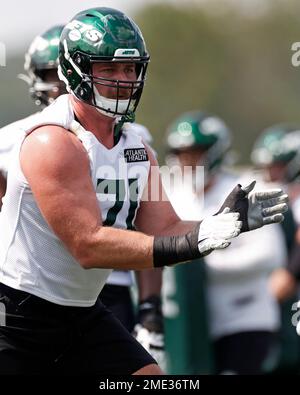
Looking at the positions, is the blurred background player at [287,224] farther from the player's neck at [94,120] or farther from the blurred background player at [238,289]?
the player's neck at [94,120]

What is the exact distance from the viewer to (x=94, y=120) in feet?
16.3

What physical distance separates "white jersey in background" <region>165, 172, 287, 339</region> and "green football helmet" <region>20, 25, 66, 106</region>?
202 centimetres

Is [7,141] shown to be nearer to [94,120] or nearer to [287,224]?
[94,120]

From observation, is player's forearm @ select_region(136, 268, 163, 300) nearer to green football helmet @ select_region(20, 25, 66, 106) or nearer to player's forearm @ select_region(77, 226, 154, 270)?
green football helmet @ select_region(20, 25, 66, 106)

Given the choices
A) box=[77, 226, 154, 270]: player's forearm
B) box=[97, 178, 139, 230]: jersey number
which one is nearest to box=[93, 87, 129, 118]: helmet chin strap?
box=[97, 178, 139, 230]: jersey number

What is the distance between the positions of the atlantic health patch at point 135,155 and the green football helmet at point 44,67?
1181mm

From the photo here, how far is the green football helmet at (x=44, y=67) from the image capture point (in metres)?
6.22

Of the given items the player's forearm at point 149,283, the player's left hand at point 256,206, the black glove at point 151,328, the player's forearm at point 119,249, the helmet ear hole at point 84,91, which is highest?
the helmet ear hole at point 84,91

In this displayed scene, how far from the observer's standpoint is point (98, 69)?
16.2 ft

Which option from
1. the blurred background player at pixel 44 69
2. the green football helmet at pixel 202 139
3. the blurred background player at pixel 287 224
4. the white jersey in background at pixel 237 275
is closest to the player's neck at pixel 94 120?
the blurred background player at pixel 44 69

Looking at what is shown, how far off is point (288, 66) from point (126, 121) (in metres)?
31.1

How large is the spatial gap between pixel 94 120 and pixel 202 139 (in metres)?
3.95

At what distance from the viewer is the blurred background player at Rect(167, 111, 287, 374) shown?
7934mm

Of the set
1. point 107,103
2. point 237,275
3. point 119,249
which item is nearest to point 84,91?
point 107,103
